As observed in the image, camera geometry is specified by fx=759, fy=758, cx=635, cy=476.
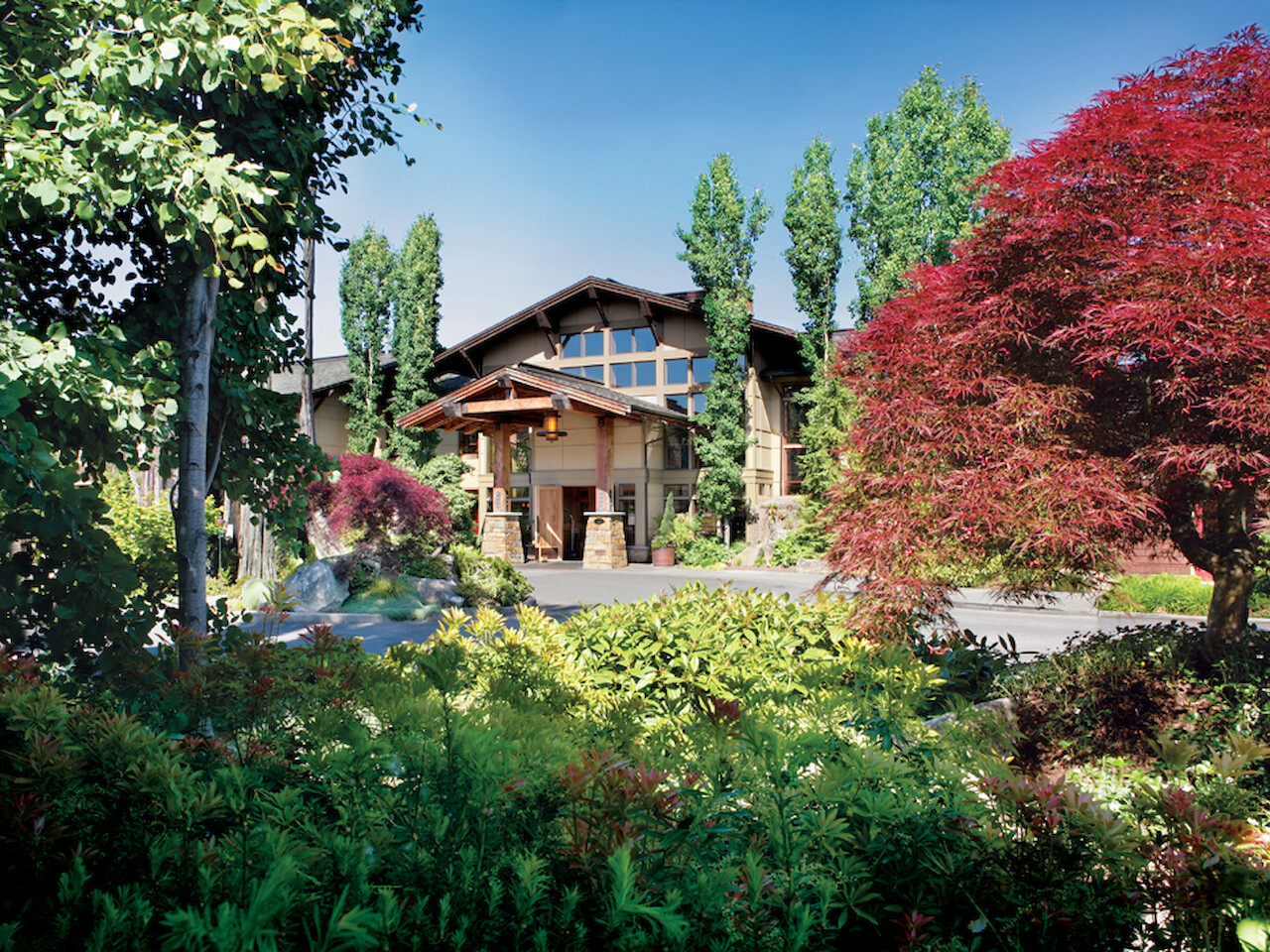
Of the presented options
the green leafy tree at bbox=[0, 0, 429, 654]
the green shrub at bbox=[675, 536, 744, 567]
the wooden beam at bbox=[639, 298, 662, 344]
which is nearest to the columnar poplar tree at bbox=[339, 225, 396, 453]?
the wooden beam at bbox=[639, 298, 662, 344]

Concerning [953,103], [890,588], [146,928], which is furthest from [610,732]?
[953,103]

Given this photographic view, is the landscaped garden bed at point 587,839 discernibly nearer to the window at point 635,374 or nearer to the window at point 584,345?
the window at point 635,374

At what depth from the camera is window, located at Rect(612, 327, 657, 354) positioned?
2670 cm

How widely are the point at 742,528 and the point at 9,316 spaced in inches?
905

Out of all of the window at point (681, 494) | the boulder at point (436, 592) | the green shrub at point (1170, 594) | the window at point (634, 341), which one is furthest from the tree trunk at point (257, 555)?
the window at point (634, 341)

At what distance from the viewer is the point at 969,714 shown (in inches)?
100

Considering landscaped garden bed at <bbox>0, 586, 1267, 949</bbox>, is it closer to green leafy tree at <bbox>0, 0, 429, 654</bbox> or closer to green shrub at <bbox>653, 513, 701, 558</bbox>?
green leafy tree at <bbox>0, 0, 429, 654</bbox>

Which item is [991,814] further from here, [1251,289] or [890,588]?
[1251,289]

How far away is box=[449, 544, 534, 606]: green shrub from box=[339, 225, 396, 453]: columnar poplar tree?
15206mm

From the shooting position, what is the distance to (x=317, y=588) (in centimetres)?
1277

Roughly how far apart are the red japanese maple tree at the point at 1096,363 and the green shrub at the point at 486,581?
9.57m

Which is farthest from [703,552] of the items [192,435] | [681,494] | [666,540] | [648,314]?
[192,435]

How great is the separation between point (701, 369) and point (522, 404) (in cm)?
724

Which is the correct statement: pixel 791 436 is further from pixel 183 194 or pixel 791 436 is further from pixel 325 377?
pixel 183 194
